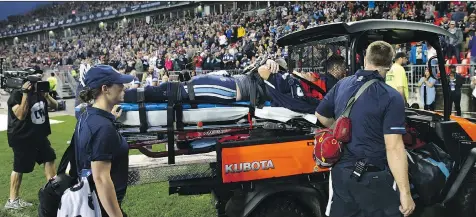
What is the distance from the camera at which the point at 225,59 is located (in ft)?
65.6

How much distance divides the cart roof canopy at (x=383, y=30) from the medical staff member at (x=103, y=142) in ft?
5.79

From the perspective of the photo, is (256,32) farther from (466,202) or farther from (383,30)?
(466,202)

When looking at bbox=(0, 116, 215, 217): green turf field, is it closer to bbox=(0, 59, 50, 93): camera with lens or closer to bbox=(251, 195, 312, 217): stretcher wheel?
bbox=(0, 59, 50, 93): camera with lens

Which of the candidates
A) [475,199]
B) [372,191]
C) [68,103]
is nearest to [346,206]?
[372,191]

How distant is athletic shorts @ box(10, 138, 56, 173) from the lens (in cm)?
563

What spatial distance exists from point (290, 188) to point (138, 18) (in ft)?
167

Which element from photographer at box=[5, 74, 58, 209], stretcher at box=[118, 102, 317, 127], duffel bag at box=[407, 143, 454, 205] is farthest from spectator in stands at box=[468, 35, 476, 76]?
photographer at box=[5, 74, 58, 209]

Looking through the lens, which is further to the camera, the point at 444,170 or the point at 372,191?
the point at 444,170

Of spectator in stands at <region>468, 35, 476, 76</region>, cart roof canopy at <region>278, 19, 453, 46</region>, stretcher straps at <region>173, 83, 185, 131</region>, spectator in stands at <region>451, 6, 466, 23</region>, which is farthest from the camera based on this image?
spectator in stands at <region>451, 6, 466, 23</region>

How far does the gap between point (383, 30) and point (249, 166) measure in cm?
160

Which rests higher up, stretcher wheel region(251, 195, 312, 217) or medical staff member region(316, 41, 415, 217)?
medical staff member region(316, 41, 415, 217)

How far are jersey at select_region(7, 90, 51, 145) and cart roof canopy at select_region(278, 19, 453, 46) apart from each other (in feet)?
11.1

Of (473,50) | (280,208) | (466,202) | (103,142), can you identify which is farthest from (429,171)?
(473,50)

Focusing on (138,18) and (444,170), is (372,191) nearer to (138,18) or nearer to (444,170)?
(444,170)
